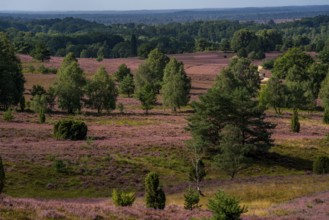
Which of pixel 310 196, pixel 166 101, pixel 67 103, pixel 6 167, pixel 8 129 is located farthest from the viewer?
pixel 166 101

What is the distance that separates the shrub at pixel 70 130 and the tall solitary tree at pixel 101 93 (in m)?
27.8

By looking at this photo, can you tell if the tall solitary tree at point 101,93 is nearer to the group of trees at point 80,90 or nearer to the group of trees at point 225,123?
the group of trees at point 80,90

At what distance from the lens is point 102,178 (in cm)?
4216

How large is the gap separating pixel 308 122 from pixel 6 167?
53681mm

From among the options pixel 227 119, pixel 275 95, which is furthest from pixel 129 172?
pixel 275 95

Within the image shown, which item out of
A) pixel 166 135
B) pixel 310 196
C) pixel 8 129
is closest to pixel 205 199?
pixel 310 196

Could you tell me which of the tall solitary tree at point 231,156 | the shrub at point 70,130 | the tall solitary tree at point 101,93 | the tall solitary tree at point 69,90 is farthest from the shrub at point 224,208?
the tall solitary tree at point 101,93

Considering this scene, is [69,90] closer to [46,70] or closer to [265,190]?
[265,190]

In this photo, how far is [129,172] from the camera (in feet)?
145

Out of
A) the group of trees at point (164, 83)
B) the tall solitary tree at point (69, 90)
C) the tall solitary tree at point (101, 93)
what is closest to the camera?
the tall solitary tree at point (69, 90)

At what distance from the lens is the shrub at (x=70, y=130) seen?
182ft

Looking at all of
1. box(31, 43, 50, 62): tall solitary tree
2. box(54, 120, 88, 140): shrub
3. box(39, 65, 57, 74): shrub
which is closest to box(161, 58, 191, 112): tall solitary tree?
box(54, 120, 88, 140): shrub

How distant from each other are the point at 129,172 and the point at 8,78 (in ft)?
134

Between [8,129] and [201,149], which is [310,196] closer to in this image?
[201,149]
